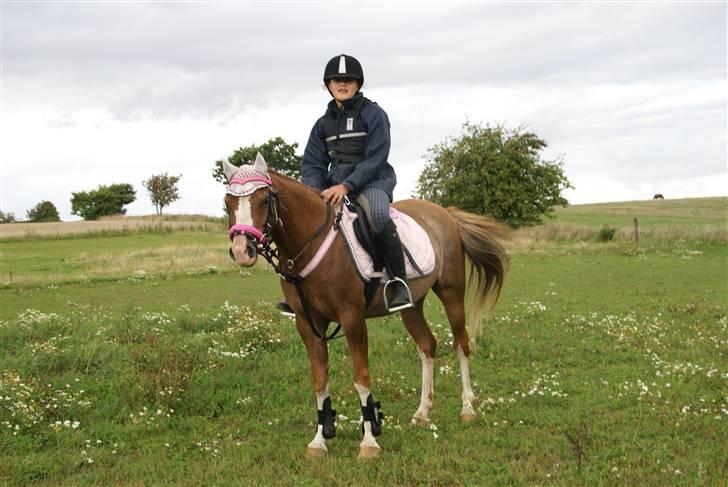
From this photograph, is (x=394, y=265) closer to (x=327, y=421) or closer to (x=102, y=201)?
(x=327, y=421)

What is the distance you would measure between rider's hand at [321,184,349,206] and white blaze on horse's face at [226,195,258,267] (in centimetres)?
109

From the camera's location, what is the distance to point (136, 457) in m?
6.46

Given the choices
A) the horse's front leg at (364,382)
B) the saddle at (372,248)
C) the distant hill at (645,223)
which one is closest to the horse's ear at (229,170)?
the saddle at (372,248)

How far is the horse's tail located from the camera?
857cm

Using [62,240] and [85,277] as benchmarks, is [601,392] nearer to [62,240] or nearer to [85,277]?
[85,277]

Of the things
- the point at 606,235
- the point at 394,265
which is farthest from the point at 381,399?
the point at 606,235

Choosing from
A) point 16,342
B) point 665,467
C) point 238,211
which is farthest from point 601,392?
point 16,342

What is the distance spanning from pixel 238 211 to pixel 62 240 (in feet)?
156

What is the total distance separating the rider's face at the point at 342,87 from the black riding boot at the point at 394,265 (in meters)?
1.39

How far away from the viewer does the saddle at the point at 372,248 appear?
646 cm

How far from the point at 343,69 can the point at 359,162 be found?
0.97 meters

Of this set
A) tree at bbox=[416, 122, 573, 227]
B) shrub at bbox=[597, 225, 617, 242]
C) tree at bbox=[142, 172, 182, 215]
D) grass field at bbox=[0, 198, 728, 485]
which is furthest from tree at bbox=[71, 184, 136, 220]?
grass field at bbox=[0, 198, 728, 485]

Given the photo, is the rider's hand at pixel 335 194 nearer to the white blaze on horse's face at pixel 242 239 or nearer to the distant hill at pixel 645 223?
the white blaze on horse's face at pixel 242 239

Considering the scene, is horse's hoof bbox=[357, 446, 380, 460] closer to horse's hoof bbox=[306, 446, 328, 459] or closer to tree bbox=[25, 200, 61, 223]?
horse's hoof bbox=[306, 446, 328, 459]
